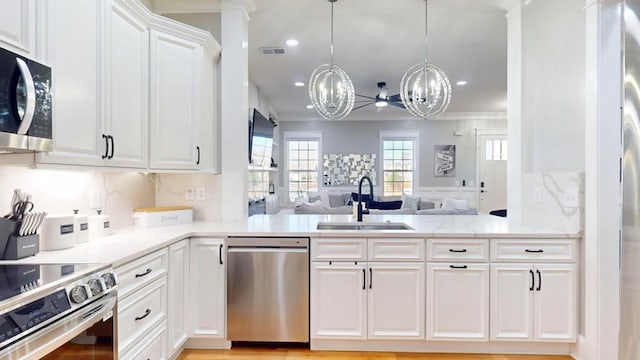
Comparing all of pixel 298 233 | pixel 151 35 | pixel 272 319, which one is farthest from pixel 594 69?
pixel 151 35

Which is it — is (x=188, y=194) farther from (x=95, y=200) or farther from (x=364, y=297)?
(x=364, y=297)

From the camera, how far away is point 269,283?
100 inches

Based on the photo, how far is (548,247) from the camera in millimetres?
2473

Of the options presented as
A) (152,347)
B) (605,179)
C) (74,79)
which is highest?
(74,79)

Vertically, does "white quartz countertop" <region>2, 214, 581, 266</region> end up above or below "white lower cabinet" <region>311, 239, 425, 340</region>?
above

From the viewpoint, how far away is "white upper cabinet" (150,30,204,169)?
2.56 meters

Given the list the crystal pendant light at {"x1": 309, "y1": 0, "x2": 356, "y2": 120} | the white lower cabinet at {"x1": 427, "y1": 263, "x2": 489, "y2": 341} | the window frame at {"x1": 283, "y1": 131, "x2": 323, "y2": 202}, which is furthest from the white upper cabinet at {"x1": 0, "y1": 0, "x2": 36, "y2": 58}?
the window frame at {"x1": 283, "y1": 131, "x2": 323, "y2": 202}

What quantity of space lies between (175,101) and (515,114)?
2881 millimetres

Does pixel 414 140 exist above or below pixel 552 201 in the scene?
above

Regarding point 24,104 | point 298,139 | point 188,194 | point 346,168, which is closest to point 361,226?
point 188,194

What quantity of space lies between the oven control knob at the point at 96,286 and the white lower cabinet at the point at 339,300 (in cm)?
139

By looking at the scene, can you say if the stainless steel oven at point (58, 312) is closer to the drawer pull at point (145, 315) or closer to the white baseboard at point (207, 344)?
the drawer pull at point (145, 315)

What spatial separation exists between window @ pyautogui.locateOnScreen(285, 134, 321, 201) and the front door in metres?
4.18

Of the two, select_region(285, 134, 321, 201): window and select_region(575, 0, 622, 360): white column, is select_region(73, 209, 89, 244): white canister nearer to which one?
select_region(575, 0, 622, 360): white column
